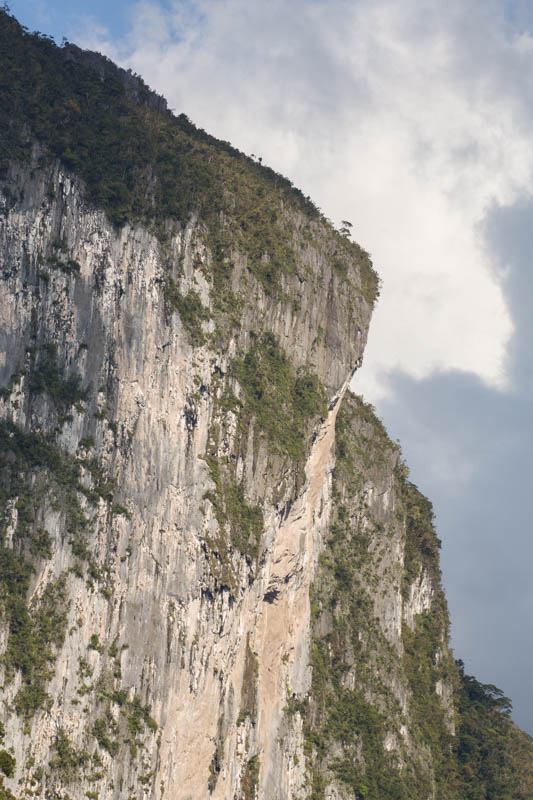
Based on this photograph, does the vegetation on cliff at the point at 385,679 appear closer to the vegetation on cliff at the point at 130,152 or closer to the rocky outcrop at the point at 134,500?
the rocky outcrop at the point at 134,500

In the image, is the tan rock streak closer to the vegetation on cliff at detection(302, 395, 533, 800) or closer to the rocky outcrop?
the rocky outcrop

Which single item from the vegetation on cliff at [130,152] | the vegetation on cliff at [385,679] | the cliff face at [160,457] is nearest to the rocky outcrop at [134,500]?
the cliff face at [160,457]

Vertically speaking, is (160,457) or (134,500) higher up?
(160,457)

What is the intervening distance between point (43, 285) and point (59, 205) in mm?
4267

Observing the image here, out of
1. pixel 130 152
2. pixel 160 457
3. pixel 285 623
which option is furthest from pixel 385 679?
A: pixel 130 152

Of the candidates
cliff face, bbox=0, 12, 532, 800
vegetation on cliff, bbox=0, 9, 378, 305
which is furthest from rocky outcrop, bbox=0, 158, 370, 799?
vegetation on cliff, bbox=0, 9, 378, 305

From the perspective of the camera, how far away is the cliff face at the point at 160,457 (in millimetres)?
59719

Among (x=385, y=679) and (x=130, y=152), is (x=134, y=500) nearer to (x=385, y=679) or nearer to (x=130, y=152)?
(x=130, y=152)

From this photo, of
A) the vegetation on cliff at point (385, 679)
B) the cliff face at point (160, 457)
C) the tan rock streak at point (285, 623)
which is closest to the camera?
the cliff face at point (160, 457)

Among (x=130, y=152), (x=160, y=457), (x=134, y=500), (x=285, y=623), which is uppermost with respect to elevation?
(x=130, y=152)

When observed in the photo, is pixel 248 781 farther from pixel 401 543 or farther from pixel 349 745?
pixel 401 543

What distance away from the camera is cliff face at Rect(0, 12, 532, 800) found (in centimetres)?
5972

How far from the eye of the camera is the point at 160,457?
6366 centimetres

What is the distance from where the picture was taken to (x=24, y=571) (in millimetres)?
58938
